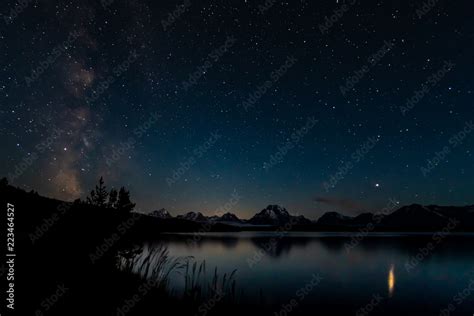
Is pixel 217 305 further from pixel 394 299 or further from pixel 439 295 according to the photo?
pixel 439 295

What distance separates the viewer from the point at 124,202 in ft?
76.2

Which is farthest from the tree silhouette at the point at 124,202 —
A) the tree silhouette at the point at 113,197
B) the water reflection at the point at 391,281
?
the water reflection at the point at 391,281

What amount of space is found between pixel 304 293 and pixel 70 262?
22.1m

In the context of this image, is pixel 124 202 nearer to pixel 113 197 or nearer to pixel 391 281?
pixel 113 197

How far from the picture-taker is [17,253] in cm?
1254

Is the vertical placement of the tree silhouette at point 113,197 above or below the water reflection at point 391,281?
above

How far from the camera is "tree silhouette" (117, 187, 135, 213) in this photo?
22594 mm

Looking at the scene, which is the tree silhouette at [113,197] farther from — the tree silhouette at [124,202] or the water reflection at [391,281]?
the water reflection at [391,281]

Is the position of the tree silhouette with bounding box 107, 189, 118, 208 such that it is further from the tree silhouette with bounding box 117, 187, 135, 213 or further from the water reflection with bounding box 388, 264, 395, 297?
the water reflection with bounding box 388, 264, 395, 297

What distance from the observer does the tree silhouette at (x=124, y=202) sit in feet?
74.1

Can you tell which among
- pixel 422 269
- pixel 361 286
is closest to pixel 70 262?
pixel 361 286

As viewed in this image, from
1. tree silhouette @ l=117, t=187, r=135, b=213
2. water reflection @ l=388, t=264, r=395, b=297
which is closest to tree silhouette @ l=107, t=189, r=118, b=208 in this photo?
tree silhouette @ l=117, t=187, r=135, b=213

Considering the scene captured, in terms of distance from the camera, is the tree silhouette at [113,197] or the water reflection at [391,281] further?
the water reflection at [391,281]

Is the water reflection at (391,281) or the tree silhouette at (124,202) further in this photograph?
the water reflection at (391,281)
